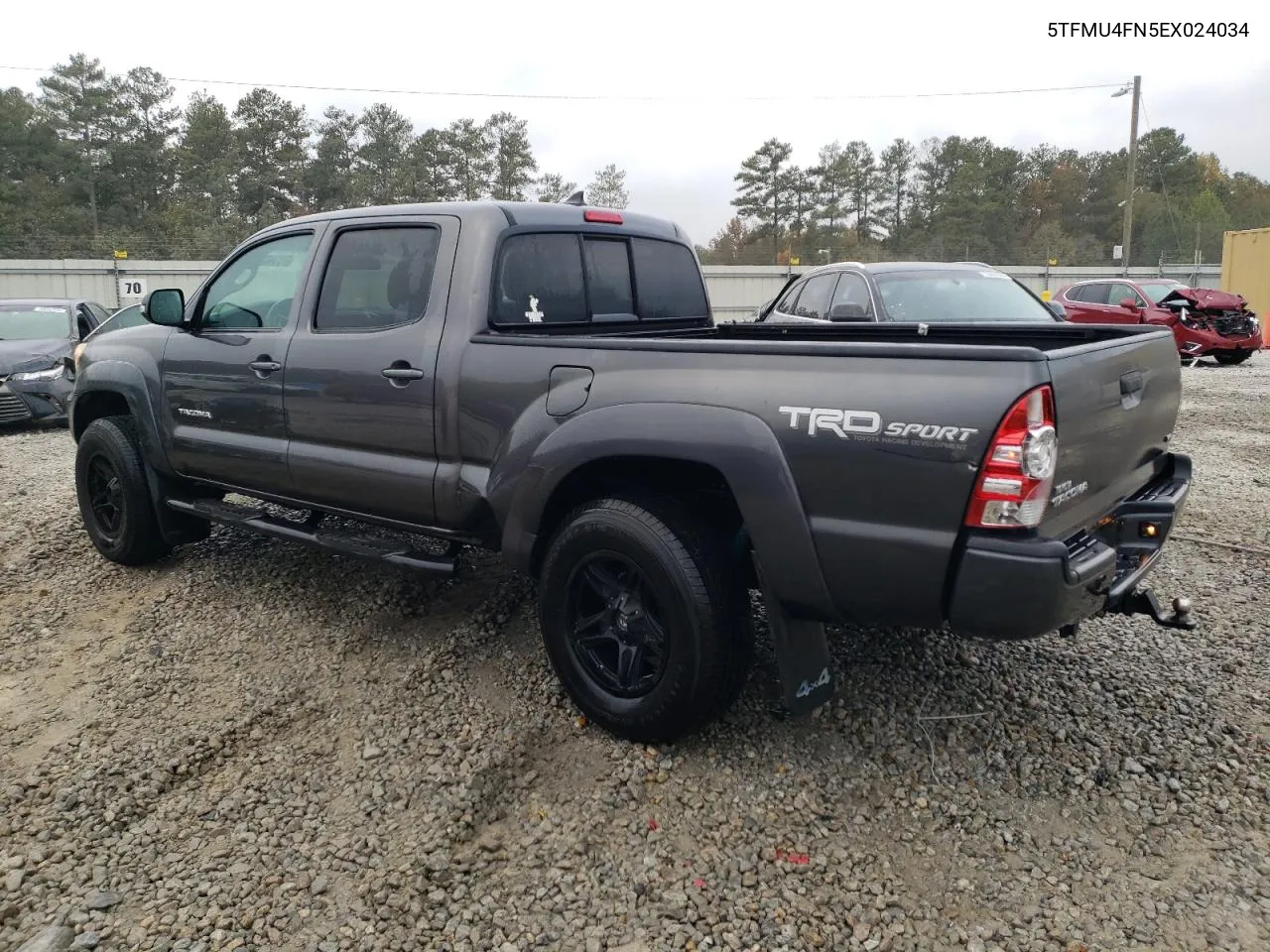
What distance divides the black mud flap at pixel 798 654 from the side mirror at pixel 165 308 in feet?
11.5

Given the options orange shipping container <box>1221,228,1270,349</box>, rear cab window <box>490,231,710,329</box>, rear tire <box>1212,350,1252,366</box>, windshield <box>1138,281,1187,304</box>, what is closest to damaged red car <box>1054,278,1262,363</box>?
rear tire <box>1212,350,1252,366</box>

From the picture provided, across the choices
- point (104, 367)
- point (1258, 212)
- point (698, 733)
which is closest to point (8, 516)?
point (104, 367)

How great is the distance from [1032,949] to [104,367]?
17.4ft

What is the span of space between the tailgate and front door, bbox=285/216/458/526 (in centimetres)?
225

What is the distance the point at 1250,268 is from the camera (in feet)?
79.3

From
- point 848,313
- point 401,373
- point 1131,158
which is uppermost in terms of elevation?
point 1131,158

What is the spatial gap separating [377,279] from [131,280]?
89.0 feet

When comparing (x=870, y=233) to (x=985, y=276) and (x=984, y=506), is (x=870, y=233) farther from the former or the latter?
(x=984, y=506)

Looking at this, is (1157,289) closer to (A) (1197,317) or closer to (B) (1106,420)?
(A) (1197,317)

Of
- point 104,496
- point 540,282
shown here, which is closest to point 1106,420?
point 540,282

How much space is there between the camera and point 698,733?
3.23 m

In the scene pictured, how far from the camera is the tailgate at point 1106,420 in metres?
2.46

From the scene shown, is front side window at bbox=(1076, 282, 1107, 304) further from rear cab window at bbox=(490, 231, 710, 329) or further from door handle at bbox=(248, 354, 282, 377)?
door handle at bbox=(248, 354, 282, 377)

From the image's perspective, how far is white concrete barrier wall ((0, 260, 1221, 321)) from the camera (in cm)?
2669
